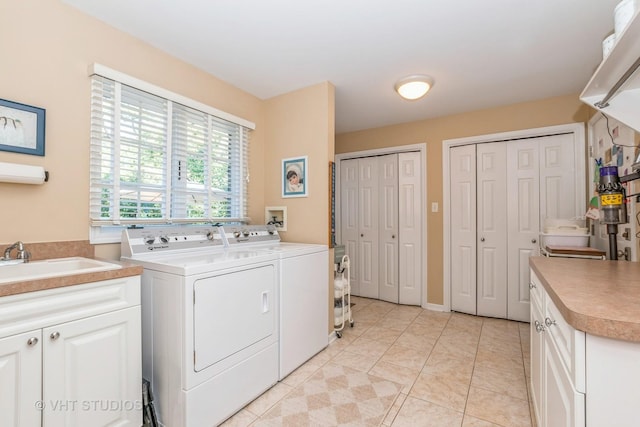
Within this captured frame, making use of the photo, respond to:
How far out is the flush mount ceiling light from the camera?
2477 millimetres

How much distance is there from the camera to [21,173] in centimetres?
145

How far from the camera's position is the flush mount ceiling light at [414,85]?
8.13 ft

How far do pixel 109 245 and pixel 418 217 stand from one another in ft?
10.5

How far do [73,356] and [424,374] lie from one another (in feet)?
6.88

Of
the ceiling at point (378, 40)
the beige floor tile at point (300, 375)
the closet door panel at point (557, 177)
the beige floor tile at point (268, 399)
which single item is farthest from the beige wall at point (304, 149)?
the closet door panel at point (557, 177)

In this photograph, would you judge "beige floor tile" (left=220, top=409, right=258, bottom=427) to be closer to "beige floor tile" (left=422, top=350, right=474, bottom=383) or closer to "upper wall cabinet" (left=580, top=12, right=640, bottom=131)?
"beige floor tile" (left=422, top=350, right=474, bottom=383)

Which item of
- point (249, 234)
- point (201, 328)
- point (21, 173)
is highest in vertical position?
point (21, 173)

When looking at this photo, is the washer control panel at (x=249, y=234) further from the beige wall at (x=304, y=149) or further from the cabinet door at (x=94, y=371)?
the cabinet door at (x=94, y=371)

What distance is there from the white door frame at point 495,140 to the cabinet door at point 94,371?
319 cm

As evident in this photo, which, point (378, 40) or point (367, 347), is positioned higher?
point (378, 40)

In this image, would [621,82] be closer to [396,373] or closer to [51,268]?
[396,373]

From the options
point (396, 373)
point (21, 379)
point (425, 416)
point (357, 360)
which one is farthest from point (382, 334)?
point (21, 379)

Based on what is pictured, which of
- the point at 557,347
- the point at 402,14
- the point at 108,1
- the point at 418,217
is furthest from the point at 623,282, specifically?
the point at 108,1

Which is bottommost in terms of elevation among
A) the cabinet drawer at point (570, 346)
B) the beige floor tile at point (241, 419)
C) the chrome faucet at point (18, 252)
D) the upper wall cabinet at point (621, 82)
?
the beige floor tile at point (241, 419)
